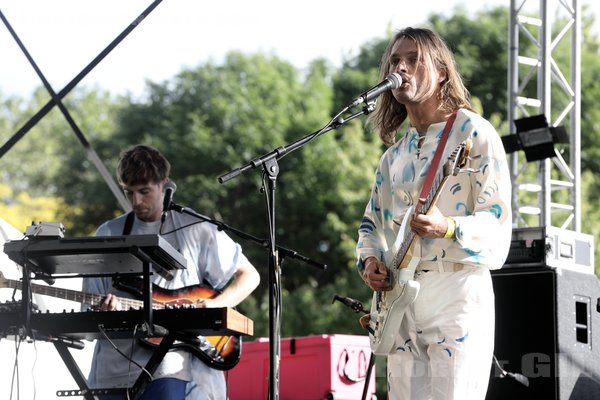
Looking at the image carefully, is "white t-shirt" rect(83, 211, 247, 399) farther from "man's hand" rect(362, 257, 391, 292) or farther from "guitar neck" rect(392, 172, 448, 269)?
"guitar neck" rect(392, 172, 448, 269)

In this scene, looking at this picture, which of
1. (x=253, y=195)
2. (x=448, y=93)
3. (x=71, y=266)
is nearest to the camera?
(x=448, y=93)

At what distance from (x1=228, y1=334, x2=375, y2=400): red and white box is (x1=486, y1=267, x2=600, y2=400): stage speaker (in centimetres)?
107

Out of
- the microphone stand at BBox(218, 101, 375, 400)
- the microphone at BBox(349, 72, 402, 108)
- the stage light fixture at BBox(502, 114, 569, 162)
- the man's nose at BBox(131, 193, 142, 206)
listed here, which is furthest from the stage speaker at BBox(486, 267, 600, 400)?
the microphone at BBox(349, 72, 402, 108)

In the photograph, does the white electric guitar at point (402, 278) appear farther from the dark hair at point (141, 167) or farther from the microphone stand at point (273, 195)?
the dark hair at point (141, 167)

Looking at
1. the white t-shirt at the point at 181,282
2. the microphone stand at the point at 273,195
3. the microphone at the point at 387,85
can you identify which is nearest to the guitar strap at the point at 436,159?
the microphone at the point at 387,85

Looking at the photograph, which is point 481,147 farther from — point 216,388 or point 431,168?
point 216,388

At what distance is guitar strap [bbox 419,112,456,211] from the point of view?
3.01m

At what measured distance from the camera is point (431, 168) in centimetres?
308

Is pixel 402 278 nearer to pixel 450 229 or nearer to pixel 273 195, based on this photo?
pixel 450 229

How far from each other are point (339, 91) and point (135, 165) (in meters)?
22.3

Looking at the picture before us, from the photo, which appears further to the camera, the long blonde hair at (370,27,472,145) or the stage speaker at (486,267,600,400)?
the stage speaker at (486,267,600,400)

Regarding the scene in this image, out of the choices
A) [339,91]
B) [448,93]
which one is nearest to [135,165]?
[448,93]

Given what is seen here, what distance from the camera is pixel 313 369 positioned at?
19.8 feet

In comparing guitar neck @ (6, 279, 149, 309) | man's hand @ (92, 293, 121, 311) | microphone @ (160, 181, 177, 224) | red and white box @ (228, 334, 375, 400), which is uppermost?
microphone @ (160, 181, 177, 224)
